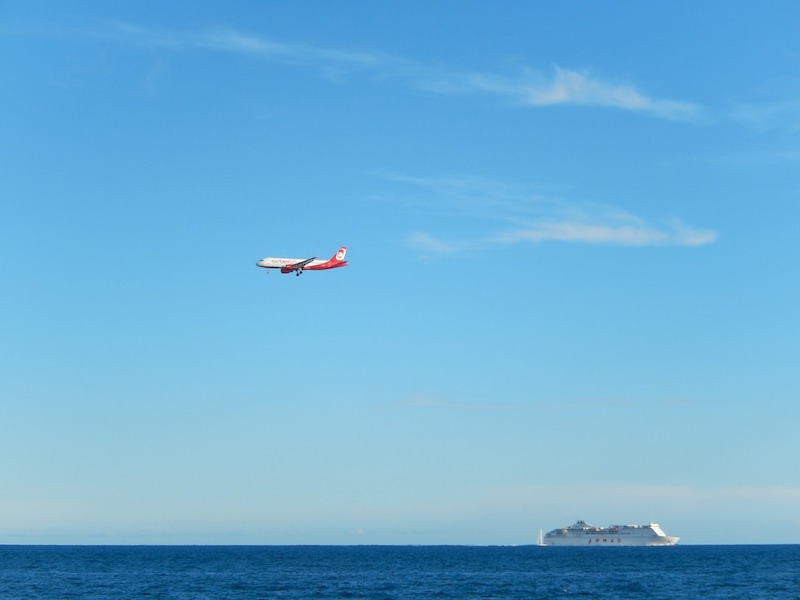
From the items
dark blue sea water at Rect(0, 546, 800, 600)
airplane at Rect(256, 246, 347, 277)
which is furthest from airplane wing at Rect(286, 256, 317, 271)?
dark blue sea water at Rect(0, 546, 800, 600)

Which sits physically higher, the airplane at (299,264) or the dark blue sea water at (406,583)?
the airplane at (299,264)

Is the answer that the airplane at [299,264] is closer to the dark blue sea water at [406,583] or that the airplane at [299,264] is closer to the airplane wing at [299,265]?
the airplane wing at [299,265]

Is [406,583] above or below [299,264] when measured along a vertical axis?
below

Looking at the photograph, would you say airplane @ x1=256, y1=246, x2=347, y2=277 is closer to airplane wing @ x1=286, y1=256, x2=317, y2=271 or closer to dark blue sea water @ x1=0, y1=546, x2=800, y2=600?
airplane wing @ x1=286, y1=256, x2=317, y2=271

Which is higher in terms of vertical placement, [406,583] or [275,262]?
[275,262]

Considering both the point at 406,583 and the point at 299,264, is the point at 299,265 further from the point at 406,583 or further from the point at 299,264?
the point at 406,583

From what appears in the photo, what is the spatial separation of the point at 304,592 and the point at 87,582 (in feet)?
143

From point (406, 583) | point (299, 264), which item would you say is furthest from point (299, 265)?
point (406, 583)

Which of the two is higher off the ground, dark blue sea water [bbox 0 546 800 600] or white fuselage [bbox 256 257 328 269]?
white fuselage [bbox 256 257 328 269]

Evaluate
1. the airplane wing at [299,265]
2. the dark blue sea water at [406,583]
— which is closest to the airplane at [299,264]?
the airplane wing at [299,265]

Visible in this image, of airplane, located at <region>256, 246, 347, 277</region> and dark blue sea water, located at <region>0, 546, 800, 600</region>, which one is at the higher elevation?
airplane, located at <region>256, 246, 347, 277</region>

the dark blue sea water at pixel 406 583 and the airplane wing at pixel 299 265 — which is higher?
the airplane wing at pixel 299 265

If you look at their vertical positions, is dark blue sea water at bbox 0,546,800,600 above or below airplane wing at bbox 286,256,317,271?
below

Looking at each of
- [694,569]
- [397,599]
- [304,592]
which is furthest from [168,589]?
[694,569]
